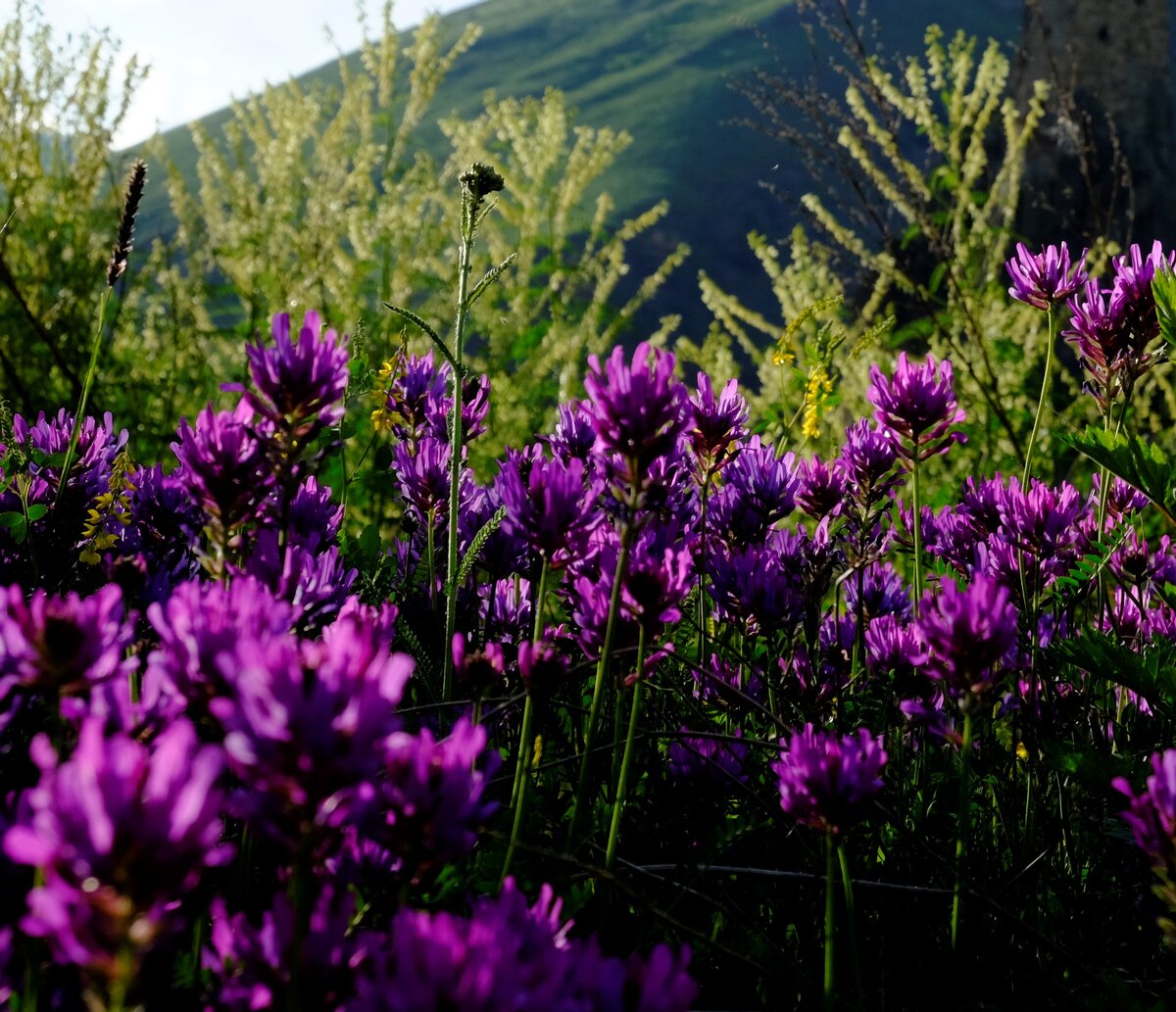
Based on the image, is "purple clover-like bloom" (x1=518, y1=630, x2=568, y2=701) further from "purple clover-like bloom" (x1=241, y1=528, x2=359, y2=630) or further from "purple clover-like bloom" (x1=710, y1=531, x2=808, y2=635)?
"purple clover-like bloom" (x1=710, y1=531, x2=808, y2=635)

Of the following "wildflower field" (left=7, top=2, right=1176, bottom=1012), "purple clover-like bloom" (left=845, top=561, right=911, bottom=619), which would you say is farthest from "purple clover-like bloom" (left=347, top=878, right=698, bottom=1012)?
"purple clover-like bloom" (left=845, top=561, right=911, bottom=619)

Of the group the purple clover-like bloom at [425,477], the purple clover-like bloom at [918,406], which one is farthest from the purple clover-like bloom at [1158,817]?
the purple clover-like bloom at [425,477]

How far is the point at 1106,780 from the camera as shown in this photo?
4.96ft

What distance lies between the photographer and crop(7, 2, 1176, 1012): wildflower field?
2.49ft

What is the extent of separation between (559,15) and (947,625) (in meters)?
97.8

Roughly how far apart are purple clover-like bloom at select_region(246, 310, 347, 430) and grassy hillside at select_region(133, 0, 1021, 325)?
51.9 metres

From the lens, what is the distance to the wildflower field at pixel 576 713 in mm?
758

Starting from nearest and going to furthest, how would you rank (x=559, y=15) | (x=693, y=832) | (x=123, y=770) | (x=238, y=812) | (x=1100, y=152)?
(x=123, y=770) < (x=238, y=812) < (x=693, y=832) < (x=1100, y=152) < (x=559, y=15)

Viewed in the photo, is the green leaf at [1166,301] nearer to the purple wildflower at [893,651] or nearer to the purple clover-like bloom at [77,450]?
the purple wildflower at [893,651]

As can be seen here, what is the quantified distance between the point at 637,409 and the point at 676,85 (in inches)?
2988

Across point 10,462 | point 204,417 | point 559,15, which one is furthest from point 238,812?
point 559,15

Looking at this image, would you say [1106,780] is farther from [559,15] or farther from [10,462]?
[559,15]

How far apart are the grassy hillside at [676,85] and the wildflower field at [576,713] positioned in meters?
51.1

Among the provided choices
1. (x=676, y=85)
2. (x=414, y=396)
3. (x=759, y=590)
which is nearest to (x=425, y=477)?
(x=414, y=396)
